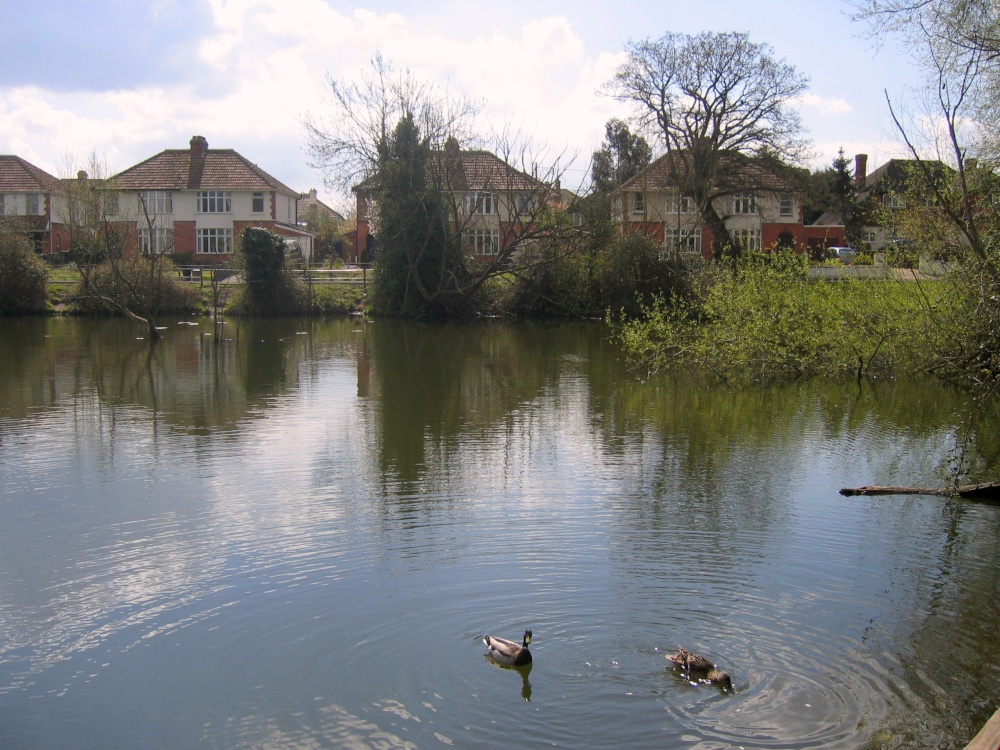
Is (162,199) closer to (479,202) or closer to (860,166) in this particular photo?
(479,202)

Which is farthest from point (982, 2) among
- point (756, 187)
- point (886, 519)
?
point (756, 187)

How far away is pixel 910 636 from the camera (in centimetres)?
756

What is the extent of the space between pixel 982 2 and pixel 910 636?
1129cm

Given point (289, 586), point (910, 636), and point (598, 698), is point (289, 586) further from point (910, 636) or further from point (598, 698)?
point (910, 636)

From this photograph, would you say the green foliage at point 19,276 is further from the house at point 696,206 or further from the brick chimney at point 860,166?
the brick chimney at point 860,166

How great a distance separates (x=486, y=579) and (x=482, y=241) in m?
36.6

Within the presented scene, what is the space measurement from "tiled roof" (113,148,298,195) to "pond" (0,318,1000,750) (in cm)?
4467

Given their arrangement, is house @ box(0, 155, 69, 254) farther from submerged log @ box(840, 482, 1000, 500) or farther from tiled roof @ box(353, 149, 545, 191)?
submerged log @ box(840, 482, 1000, 500)

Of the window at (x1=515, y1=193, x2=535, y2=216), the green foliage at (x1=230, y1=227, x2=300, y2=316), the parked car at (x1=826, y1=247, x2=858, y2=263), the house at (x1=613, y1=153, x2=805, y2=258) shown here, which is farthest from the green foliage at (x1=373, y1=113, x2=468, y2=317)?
the parked car at (x1=826, y1=247, x2=858, y2=263)

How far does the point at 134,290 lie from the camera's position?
35406 mm

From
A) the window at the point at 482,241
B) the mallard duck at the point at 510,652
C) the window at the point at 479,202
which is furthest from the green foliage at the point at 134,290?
the mallard duck at the point at 510,652

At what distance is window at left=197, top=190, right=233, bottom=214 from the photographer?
59188 mm

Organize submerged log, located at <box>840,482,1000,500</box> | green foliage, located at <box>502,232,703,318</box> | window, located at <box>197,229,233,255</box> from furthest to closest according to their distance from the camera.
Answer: window, located at <box>197,229,233,255</box>, green foliage, located at <box>502,232,703,318</box>, submerged log, located at <box>840,482,1000,500</box>

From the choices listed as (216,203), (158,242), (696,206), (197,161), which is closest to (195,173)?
(197,161)
